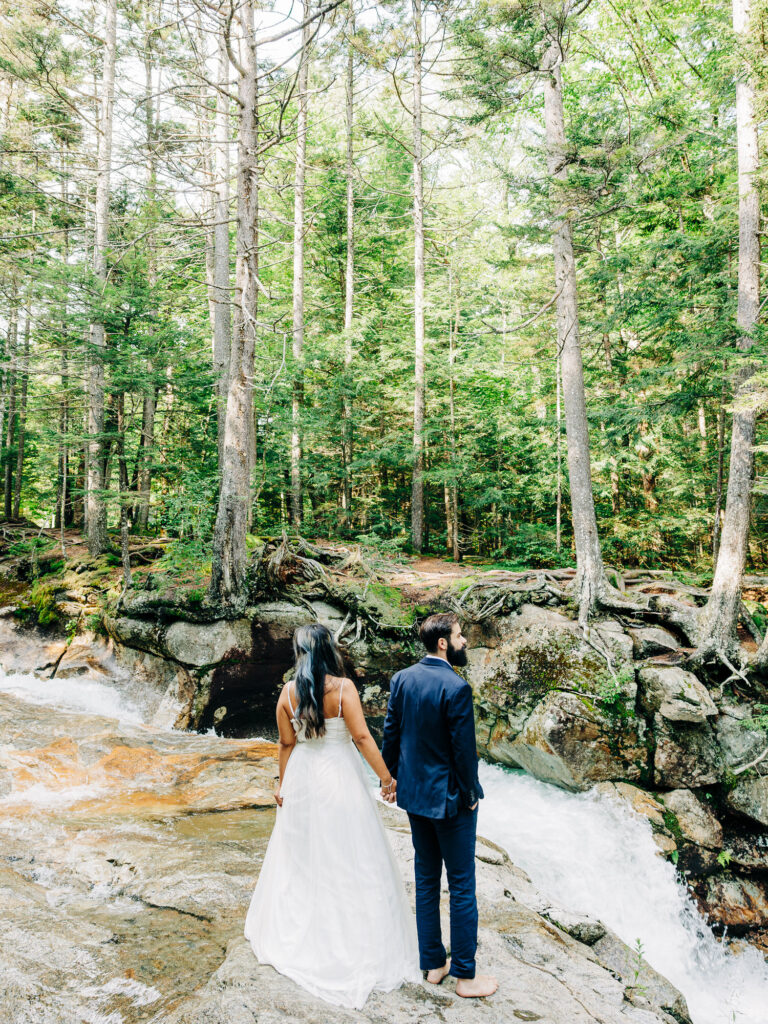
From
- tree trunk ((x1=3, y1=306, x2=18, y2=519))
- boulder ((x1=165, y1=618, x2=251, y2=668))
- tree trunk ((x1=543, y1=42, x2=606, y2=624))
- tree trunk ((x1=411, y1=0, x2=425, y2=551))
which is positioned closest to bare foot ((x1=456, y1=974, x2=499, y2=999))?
tree trunk ((x1=543, y1=42, x2=606, y2=624))

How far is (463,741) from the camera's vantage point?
2896 mm

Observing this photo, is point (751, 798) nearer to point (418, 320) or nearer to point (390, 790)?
point (390, 790)

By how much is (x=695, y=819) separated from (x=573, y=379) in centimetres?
652

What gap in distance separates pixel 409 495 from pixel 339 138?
42.6 feet

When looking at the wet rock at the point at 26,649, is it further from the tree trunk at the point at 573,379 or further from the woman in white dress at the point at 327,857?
the tree trunk at the point at 573,379

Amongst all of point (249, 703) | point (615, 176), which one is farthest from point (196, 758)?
point (615, 176)

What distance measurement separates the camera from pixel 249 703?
9445mm

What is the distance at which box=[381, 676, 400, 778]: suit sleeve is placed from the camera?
124 inches

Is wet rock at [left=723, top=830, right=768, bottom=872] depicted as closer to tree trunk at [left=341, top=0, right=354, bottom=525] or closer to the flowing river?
the flowing river

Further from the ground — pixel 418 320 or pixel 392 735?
pixel 418 320

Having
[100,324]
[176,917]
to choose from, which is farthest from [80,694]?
[100,324]

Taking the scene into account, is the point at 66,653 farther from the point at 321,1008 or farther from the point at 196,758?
the point at 321,1008

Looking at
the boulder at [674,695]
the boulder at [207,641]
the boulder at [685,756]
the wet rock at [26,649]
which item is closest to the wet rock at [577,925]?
the boulder at [685,756]

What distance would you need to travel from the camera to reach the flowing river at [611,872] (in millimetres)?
5355
